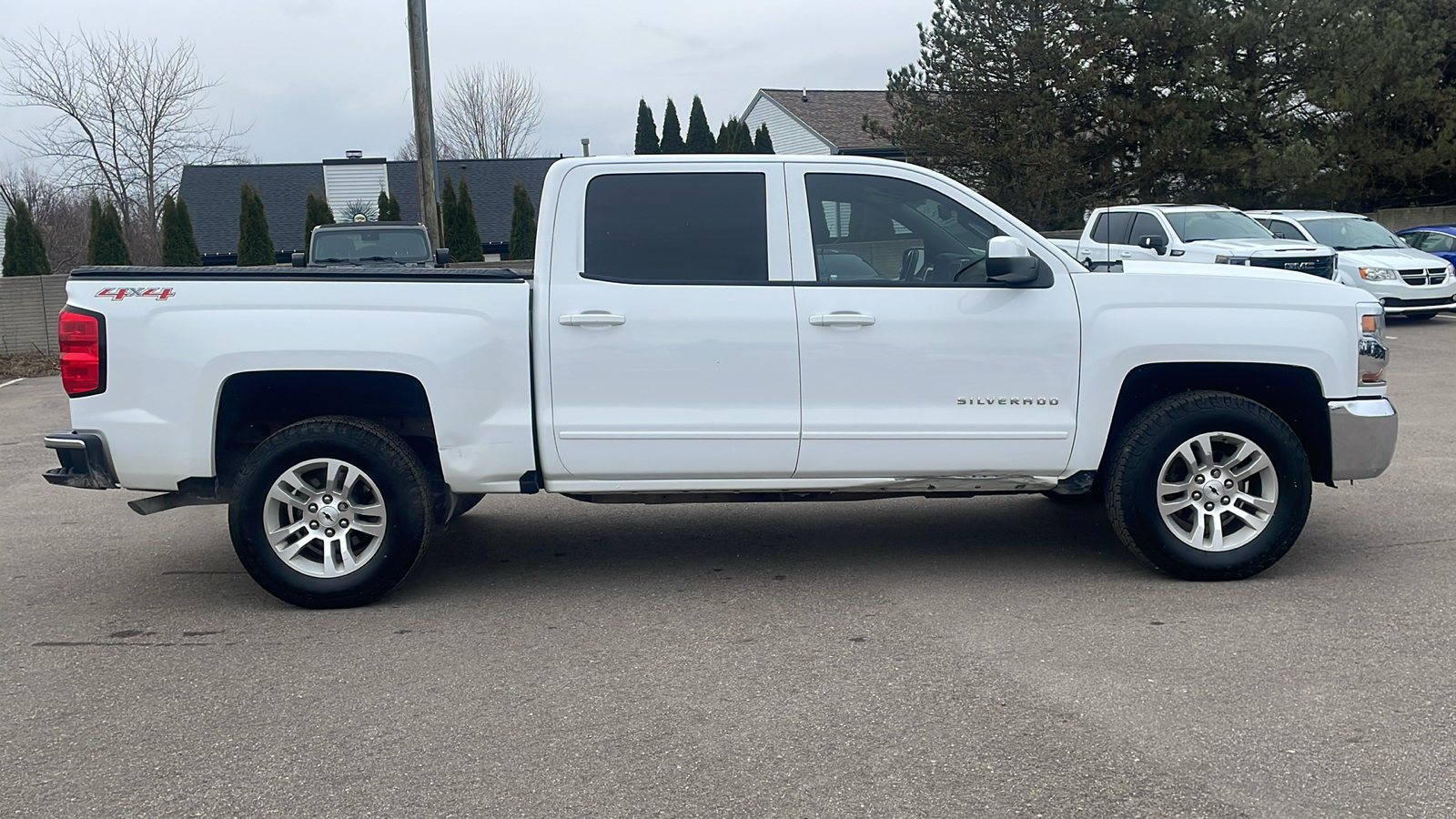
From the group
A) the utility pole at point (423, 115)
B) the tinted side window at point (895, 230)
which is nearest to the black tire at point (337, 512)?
the tinted side window at point (895, 230)

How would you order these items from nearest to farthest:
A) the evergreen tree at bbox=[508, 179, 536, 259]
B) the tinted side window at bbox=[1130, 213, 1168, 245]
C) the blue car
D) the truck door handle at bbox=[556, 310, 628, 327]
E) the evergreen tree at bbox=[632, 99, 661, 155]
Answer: the truck door handle at bbox=[556, 310, 628, 327], the tinted side window at bbox=[1130, 213, 1168, 245], the blue car, the evergreen tree at bbox=[508, 179, 536, 259], the evergreen tree at bbox=[632, 99, 661, 155]

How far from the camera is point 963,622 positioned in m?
5.20

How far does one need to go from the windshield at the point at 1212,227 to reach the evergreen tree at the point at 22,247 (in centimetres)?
1830

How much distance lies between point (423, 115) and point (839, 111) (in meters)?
27.5

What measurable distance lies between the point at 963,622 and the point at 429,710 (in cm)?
220

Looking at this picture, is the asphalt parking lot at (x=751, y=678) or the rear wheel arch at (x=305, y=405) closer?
the asphalt parking lot at (x=751, y=678)

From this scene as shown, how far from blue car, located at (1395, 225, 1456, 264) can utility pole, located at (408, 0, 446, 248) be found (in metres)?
15.9

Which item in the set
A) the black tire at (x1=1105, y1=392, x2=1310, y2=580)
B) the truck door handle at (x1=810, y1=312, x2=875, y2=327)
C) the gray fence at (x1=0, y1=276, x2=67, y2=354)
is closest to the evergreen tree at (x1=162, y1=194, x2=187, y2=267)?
the gray fence at (x1=0, y1=276, x2=67, y2=354)

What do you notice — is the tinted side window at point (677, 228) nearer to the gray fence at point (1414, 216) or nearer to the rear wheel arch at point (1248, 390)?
the rear wheel arch at point (1248, 390)

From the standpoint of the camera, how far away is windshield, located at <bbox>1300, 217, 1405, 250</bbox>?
786 inches

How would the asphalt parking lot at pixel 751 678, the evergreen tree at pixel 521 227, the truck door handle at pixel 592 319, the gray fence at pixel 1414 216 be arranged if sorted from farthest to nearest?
the evergreen tree at pixel 521 227 < the gray fence at pixel 1414 216 < the truck door handle at pixel 592 319 < the asphalt parking lot at pixel 751 678

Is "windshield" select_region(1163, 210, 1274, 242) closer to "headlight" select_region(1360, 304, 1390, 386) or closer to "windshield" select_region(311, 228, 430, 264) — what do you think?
"windshield" select_region(311, 228, 430, 264)

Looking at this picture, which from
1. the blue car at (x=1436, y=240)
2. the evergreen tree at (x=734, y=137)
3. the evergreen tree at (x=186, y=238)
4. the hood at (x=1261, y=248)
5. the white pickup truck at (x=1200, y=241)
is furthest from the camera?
the evergreen tree at (x=734, y=137)

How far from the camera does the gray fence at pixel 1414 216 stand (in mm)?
28859
